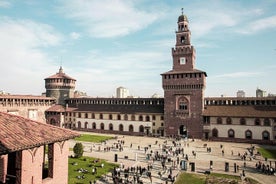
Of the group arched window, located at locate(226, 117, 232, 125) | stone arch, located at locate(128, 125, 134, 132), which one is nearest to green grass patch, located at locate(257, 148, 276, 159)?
arched window, located at locate(226, 117, 232, 125)

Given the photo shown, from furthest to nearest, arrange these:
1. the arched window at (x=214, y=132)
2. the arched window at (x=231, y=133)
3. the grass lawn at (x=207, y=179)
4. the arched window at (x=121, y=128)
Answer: the arched window at (x=121, y=128), the arched window at (x=214, y=132), the arched window at (x=231, y=133), the grass lawn at (x=207, y=179)

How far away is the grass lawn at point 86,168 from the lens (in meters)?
23.1

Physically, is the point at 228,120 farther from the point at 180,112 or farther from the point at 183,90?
the point at 183,90

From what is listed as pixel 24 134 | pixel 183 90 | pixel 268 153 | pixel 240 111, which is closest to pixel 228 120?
pixel 240 111

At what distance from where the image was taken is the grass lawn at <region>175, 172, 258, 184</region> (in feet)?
76.9

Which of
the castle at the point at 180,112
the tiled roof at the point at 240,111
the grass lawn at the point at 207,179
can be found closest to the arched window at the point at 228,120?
the castle at the point at 180,112

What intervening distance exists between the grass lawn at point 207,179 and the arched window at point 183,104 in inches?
977

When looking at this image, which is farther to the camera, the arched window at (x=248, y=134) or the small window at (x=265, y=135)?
the arched window at (x=248, y=134)

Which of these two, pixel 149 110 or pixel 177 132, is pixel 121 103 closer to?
pixel 149 110

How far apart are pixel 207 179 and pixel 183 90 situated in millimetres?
28473

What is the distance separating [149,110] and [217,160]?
24.7 m

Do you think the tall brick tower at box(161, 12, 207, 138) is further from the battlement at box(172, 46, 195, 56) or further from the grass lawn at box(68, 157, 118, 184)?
the grass lawn at box(68, 157, 118, 184)

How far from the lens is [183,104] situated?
50469mm

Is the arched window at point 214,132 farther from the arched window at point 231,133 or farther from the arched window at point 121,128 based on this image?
the arched window at point 121,128
